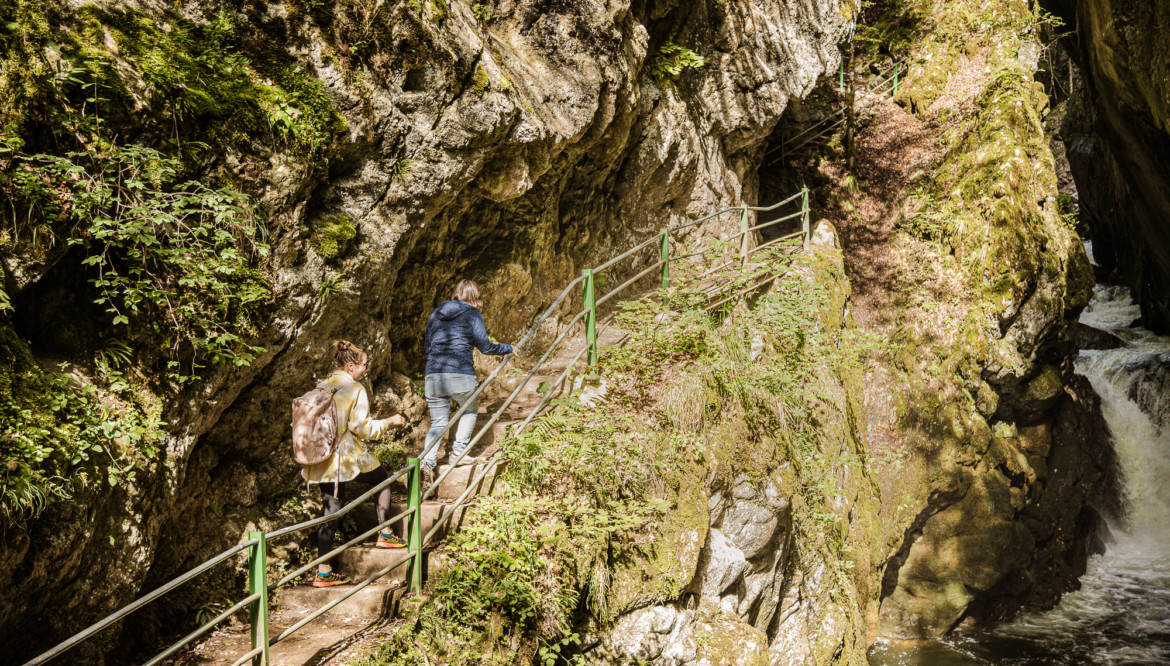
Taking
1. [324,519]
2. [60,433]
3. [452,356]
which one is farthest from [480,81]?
[60,433]

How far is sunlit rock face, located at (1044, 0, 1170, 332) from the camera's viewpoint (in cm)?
1007

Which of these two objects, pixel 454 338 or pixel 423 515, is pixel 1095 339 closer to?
pixel 454 338

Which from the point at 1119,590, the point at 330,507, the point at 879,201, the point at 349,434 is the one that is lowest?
the point at 1119,590

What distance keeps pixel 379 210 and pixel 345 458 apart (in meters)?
2.32

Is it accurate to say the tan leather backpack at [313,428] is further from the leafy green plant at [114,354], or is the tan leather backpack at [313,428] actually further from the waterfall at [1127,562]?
the waterfall at [1127,562]

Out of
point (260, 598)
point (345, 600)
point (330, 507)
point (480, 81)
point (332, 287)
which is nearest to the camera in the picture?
point (260, 598)

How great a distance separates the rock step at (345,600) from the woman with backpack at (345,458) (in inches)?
3.4

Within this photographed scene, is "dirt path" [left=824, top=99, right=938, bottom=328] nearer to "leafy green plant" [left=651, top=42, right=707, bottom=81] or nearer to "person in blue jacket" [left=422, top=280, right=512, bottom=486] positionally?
"leafy green plant" [left=651, top=42, right=707, bottom=81]

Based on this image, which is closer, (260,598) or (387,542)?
(260,598)

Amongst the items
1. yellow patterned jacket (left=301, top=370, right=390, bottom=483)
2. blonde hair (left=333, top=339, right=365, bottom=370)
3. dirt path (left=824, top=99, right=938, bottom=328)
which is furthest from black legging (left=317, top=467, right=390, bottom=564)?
dirt path (left=824, top=99, right=938, bottom=328)

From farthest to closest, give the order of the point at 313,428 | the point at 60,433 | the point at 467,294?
the point at 467,294 < the point at 313,428 < the point at 60,433

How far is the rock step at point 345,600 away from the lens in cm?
486

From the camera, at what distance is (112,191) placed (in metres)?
4.35

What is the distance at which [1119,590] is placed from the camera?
14312mm
